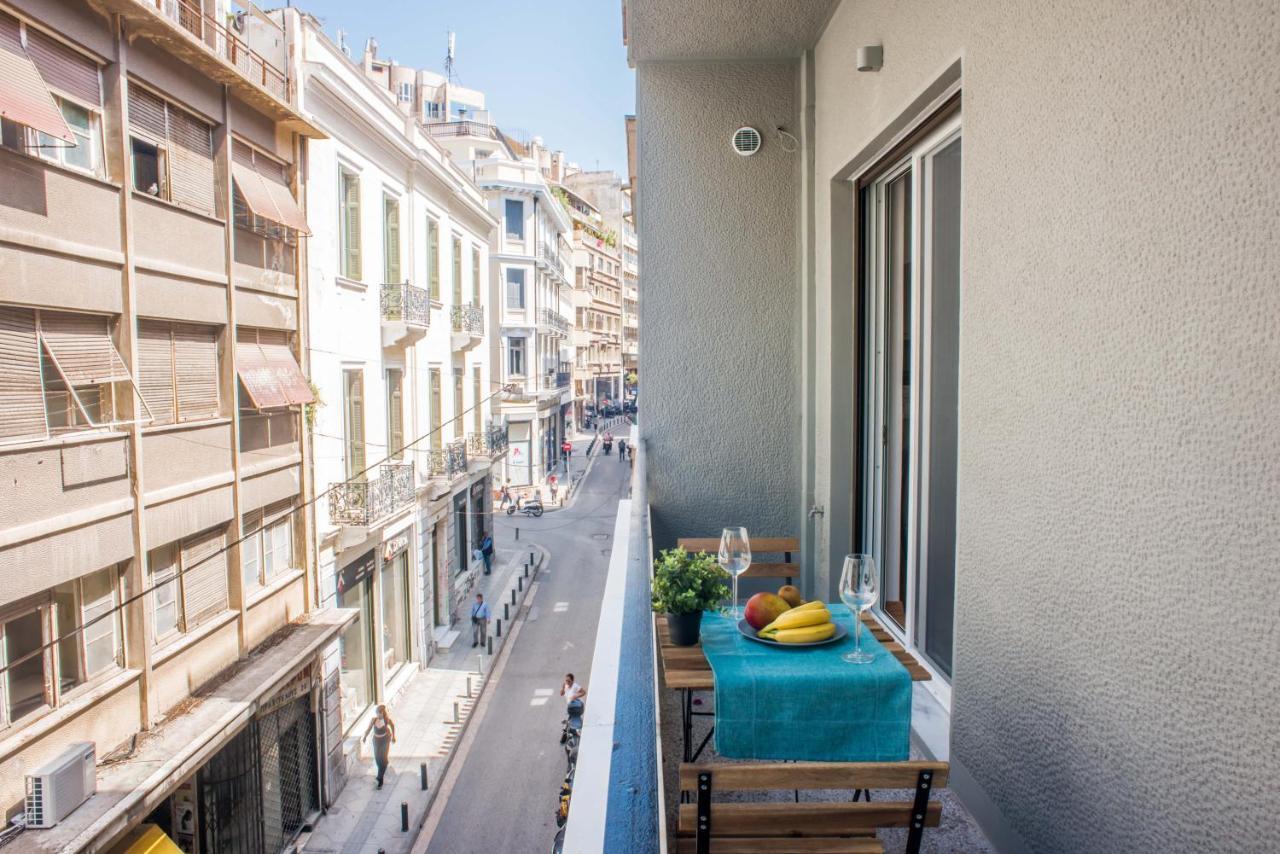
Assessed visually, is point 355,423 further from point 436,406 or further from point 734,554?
point 734,554

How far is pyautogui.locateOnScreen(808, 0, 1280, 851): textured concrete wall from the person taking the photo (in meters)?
1.60

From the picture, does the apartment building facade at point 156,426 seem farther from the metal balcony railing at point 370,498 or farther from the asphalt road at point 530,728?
the asphalt road at point 530,728

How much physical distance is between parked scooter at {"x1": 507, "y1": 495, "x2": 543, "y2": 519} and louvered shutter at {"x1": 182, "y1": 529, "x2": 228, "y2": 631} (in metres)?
21.0

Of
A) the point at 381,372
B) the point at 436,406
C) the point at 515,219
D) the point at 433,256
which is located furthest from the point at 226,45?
the point at 515,219

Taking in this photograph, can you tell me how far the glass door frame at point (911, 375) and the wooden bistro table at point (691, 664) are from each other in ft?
2.38

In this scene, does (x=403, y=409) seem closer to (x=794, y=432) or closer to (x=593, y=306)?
(x=794, y=432)

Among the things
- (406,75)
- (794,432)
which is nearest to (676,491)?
(794,432)

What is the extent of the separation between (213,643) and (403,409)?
744 centimetres

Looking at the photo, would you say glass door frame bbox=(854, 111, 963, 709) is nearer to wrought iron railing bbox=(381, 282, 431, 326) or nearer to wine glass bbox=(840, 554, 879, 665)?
wine glass bbox=(840, 554, 879, 665)

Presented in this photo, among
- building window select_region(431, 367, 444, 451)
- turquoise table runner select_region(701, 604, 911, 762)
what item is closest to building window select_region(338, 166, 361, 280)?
building window select_region(431, 367, 444, 451)

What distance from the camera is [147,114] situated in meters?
9.66

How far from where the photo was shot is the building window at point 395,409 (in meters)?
16.8

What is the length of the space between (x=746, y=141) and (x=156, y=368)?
24.1 feet

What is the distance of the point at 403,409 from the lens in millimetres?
17438
